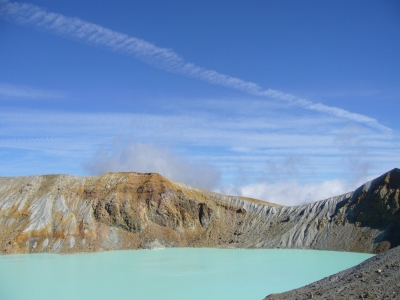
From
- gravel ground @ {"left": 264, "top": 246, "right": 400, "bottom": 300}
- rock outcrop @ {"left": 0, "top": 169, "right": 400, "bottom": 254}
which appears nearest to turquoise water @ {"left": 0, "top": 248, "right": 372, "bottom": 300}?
gravel ground @ {"left": 264, "top": 246, "right": 400, "bottom": 300}

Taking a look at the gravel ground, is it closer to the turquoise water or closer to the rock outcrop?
the turquoise water

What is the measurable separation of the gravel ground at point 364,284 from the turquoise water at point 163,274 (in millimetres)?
3402

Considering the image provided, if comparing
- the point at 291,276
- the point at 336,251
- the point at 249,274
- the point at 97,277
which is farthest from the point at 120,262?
the point at 336,251

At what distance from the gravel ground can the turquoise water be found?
3402 mm

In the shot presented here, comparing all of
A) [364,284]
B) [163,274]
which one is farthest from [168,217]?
[364,284]

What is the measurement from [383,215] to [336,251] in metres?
5.80

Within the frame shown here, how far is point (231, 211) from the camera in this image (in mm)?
50781

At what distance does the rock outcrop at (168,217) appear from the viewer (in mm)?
39906

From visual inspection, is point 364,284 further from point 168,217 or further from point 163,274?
point 168,217

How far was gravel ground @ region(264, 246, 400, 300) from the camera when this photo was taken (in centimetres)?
1294

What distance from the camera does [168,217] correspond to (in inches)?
1927

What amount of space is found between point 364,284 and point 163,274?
14.8m

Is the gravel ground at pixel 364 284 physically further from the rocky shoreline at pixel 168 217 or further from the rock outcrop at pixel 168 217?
the rock outcrop at pixel 168 217

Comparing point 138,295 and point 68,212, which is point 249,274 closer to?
point 138,295
